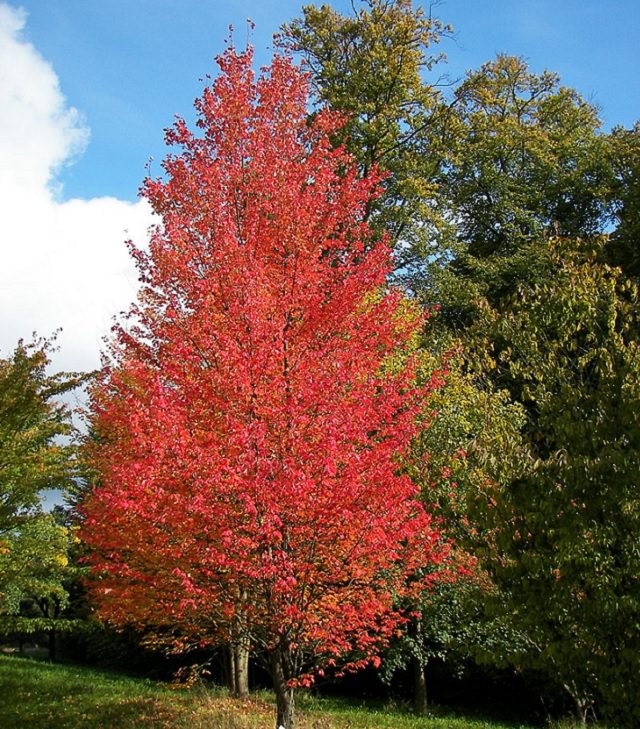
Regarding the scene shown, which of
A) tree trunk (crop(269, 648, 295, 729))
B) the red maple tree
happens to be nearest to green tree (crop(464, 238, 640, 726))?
the red maple tree

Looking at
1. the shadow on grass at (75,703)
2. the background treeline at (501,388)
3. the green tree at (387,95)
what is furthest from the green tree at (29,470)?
the green tree at (387,95)

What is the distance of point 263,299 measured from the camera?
9422mm

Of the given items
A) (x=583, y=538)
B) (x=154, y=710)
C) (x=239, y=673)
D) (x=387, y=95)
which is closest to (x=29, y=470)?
(x=154, y=710)

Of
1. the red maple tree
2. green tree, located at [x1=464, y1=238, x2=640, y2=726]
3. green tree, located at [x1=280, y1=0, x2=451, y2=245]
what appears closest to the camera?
green tree, located at [x1=464, y1=238, x2=640, y2=726]

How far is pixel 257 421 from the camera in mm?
8648

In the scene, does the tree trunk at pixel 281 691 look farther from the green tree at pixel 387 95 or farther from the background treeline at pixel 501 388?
the green tree at pixel 387 95

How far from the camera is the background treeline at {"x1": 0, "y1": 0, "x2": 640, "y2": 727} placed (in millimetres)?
6539

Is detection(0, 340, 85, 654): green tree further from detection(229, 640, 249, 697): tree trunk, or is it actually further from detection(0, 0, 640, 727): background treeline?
detection(229, 640, 249, 697): tree trunk

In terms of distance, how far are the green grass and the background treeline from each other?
1.39 meters

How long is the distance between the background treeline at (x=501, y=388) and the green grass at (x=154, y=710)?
139 cm

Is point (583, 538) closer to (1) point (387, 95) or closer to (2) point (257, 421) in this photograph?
(2) point (257, 421)

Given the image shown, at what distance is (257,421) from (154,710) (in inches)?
338

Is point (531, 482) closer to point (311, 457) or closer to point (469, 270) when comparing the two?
point (311, 457)

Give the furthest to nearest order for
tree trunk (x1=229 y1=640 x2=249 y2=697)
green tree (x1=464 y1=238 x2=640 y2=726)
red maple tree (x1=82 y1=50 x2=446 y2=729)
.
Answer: tree trunk (x1=229 y1=640 x2=249 y2=697) < red maple tree (x1=82 y1=50 x2=446 y2=729) < green tree (x1=464 y1=238 x2=640 y2=726)
